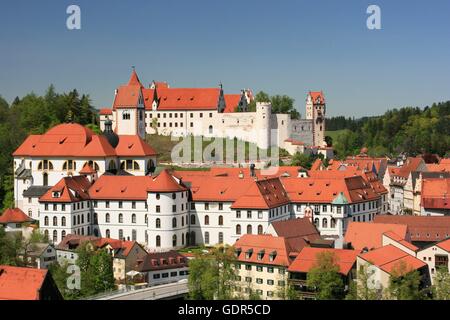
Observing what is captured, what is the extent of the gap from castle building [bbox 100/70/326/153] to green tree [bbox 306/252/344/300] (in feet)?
202

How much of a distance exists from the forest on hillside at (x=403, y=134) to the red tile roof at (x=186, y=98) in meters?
21.9

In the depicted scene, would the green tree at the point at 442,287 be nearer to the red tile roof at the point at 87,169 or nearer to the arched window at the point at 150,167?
the arched window at the point at 150,167

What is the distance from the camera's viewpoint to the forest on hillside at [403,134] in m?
124

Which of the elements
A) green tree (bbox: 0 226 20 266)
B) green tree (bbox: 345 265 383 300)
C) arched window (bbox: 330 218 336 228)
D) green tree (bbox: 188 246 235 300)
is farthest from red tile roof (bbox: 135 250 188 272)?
arched window (bbox: 330 218 336 228)

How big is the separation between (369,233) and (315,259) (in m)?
8.12

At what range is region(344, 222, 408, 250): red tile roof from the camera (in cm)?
4944

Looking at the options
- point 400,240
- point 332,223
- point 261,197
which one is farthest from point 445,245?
point 261,197

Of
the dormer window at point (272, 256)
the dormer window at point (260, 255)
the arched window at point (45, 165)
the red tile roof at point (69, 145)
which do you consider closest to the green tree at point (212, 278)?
the dormer window at point (260, 255)

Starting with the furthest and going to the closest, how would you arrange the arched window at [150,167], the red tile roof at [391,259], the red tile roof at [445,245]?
the arched window at [150,167] < the red tile roof at [445,245] < the red tile roof at [391,259]

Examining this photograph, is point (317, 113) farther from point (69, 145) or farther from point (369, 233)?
point (369, 233)

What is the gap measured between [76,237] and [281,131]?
51.2m
